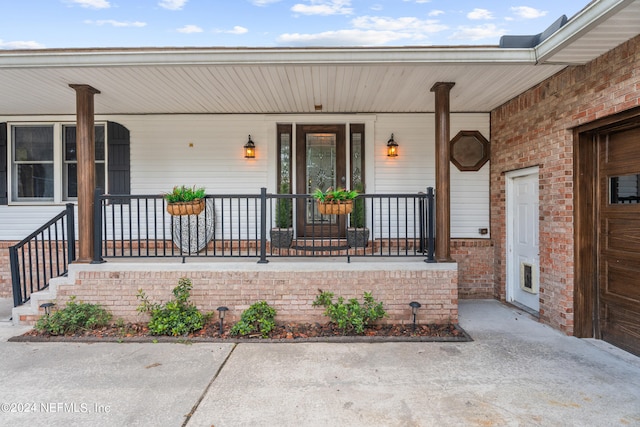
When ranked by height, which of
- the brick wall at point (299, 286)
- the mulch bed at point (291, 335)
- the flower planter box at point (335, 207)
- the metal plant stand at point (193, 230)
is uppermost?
the flower planter box at point (335, 207)

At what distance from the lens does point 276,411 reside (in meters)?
2.34

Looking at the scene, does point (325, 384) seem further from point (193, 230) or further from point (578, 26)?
point (578, 26)

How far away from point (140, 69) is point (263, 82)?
133 centimetres

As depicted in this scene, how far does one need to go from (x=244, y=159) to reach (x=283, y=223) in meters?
1.22

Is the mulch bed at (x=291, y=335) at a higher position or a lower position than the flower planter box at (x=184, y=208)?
lower

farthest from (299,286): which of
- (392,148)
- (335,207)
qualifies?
(392,148)

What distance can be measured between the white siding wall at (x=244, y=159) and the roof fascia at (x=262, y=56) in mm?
1849

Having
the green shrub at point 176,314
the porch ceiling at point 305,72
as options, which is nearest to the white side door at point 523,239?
the porch ceiling at point 305,72

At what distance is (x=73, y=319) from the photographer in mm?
3666

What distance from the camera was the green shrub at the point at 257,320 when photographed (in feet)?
11.9

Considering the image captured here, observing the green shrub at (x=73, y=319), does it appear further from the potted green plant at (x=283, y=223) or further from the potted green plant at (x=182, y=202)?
the potted green plant at (x=283, y=223)

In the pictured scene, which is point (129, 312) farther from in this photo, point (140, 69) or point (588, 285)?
point (588, 285)

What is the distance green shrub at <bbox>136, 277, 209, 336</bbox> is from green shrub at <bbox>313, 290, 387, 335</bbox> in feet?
4.39

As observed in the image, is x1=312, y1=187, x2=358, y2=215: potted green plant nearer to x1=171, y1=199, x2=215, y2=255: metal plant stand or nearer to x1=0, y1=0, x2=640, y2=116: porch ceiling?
x1=0, y1=0, x2=640, y2=116: porch ceiling
